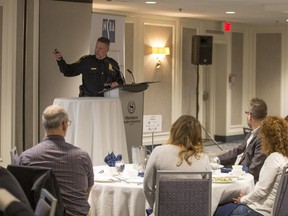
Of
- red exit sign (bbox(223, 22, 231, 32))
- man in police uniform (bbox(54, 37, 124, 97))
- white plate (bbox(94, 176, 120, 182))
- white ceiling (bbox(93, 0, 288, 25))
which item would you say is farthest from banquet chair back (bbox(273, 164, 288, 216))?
red exit sign (bbox(223, 22, 231, 32))

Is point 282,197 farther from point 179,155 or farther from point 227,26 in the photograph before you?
point 227,26

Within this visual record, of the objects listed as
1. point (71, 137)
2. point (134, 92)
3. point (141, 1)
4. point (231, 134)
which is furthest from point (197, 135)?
point (231, 134)

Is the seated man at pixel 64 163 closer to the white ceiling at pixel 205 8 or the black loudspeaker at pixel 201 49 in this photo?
the white ceiling at pixel 205 8

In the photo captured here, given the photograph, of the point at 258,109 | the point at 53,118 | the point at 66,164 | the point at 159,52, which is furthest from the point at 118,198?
the point at 159,52

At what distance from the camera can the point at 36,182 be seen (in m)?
3.54

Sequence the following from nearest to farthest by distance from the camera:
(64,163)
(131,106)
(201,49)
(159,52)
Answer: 1. (64,163)
2. (131,106)
3. (159,52)
4. (201,49)

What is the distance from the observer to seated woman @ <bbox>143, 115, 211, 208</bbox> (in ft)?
13.4

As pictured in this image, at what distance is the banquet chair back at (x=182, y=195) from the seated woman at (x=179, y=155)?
3.2 inches

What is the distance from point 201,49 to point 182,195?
342 inches

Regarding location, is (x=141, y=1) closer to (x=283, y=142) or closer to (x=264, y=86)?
(x=283, y=142)

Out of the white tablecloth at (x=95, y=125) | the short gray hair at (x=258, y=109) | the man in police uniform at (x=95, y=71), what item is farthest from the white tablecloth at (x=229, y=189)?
the man in police uniform at (x=95, y=71)

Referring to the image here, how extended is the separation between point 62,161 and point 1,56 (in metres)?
4.14

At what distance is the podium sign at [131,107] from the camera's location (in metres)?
7.28

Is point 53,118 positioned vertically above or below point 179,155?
above
